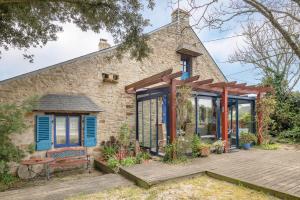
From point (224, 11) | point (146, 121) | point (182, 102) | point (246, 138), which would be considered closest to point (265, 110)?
point (246, 138)

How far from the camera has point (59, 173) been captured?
722 cm

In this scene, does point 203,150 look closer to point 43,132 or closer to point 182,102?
point 182,102

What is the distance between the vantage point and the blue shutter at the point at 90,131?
784cm

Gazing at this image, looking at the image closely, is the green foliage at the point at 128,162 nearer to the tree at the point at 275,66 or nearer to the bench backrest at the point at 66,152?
the bench backrest at the point at 66,152

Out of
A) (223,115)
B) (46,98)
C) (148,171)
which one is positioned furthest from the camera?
(223,115)

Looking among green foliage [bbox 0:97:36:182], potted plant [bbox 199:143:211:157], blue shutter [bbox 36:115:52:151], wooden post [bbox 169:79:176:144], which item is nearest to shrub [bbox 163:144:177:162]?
wooden post [bbox 169:79:176:144]

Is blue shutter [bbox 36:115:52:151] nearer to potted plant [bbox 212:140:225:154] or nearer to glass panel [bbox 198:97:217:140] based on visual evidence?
potted plant [bbox 212:140:225:154]

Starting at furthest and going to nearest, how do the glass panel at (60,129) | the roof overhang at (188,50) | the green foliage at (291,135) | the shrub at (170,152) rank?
the green foliage at (291,135) → the roof overhang at (188,50) → the glass panel at (60,129) → the shrub at (170,152)

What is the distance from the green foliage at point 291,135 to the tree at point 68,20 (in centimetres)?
923

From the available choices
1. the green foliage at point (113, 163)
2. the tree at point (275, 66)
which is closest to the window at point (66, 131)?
the green foliage at point (113, 163)

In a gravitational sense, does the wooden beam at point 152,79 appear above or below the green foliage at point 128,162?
above

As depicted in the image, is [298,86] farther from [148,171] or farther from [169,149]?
[148,171]

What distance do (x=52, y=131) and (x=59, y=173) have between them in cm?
144

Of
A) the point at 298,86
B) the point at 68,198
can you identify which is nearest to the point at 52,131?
the point at 68,198
